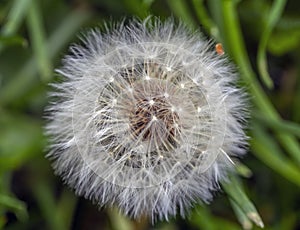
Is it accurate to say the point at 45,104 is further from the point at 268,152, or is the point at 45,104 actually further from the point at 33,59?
the point at 268,152

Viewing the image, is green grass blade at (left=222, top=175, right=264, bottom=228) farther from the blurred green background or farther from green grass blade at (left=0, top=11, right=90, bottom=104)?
green grass blade at (left=0, top=11, right=90, bottom=104)

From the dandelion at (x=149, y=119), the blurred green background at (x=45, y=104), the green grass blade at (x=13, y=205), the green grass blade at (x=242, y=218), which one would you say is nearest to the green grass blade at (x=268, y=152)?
the blurred green background at (x=45, y=104)

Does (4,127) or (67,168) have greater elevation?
(4,127)

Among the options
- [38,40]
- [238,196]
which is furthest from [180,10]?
[238,196]

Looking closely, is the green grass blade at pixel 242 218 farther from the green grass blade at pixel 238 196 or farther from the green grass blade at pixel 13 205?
the green grass blade at pixel 13 205

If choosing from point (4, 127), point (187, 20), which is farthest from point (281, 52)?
point (4, 127)

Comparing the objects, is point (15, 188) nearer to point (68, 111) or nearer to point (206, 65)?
point (68, 111)
